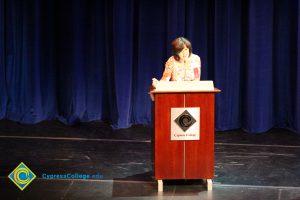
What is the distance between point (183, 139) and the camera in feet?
12.2

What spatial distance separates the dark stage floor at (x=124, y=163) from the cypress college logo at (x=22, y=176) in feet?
0.15

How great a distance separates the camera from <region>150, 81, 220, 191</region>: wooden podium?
367 cm

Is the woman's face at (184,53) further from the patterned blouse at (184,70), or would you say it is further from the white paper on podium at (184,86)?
the white paper on podium at (184,86)

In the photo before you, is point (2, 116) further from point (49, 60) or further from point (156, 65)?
point (156, 65)

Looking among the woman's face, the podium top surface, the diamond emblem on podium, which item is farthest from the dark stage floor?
the woman's face

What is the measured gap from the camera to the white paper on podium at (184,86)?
365 cm

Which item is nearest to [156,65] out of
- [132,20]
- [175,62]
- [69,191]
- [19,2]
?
[132,20]

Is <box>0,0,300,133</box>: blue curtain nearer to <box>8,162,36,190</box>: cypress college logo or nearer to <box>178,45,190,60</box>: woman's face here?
<box>8,162,36,190</box>: cypress college logo

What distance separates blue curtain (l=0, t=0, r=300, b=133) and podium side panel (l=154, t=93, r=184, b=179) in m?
2.37

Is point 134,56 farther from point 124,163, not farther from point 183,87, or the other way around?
point 183,87

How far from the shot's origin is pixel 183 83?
3.66 meters

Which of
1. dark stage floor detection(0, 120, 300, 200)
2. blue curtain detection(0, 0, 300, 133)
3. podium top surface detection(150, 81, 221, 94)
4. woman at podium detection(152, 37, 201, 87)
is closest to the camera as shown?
podium top surface detection(150, 81, 221, 94)

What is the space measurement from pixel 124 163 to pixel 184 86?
1196mm

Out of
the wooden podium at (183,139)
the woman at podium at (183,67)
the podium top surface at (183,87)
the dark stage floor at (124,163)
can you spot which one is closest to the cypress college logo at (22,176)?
the dark stage floor at (124,163)
